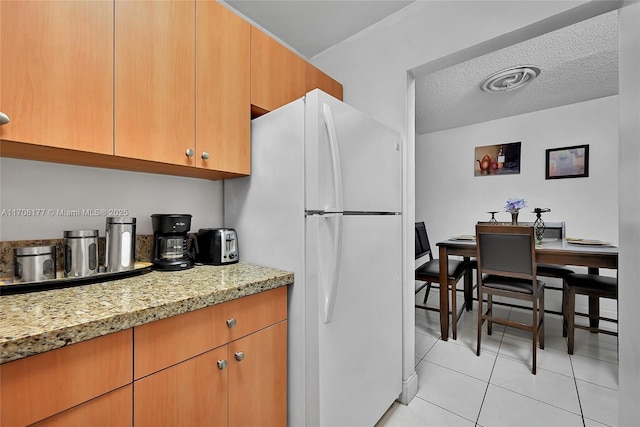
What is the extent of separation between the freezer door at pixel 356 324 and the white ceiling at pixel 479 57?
118cm

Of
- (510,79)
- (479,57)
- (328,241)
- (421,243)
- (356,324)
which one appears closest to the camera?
(328,241)

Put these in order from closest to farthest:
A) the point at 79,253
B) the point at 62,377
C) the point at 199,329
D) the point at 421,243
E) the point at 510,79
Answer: the point at 62,377 → the point at 199,329 → the point at 79,253 → the point at 510,79 → the point at 421,243

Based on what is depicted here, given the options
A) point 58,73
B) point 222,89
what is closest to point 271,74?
Result: point 222,89

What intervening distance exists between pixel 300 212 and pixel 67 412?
90cm

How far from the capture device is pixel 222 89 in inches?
53.1

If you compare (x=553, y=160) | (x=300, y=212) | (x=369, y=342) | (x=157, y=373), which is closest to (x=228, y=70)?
(x=300, y=212)

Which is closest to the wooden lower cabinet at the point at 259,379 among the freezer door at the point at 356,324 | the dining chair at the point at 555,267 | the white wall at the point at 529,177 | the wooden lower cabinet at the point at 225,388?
the wooden lower cabinet at the point at 225,388

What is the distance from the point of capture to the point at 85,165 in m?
1.24

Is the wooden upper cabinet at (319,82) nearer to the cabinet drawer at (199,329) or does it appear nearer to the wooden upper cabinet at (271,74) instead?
the wooden upper cabinet at (271,74)

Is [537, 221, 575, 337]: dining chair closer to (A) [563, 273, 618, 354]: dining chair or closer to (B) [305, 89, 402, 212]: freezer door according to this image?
(A) [563, 273, 618, 354]: dining chair

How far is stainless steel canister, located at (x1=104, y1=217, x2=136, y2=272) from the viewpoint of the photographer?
1.15 metres

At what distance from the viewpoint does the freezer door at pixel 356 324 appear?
1161mm

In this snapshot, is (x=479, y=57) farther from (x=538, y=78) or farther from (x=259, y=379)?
(x=259, y=379)

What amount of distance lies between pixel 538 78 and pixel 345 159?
9.18ft
